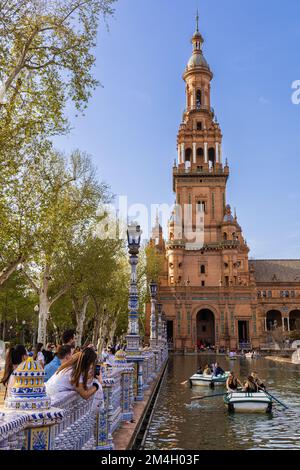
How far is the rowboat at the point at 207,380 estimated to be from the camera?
76.8ft

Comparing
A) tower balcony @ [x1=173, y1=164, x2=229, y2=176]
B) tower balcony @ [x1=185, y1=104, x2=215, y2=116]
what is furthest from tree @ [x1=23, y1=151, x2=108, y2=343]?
tower balcony @ [x1=185, y1=104, x2=215, y2=116]

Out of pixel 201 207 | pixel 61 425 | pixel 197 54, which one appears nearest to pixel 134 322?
pixel 61 425

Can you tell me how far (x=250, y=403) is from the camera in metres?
15.4

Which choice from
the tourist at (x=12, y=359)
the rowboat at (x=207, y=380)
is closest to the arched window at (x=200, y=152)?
the rowboat at (x=207, y=380)

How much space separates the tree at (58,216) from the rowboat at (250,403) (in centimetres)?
952

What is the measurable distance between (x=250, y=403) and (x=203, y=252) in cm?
5393

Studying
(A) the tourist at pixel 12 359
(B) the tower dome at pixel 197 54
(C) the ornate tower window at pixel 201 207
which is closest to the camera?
(A) the tourist at pixel 12 359

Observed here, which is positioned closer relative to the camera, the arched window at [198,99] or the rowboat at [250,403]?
the rowboat at [250,403]

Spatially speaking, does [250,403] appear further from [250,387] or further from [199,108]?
[199,108]

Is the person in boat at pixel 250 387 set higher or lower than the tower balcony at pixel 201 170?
lower

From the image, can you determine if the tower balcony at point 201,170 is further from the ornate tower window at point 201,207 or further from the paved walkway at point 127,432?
the paved walkway at point 127,432

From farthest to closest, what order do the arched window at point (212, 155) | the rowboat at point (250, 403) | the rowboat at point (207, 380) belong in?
the arched window at point (212, 155)
the rowboat at point (207, 380)
the rowboat at point (250, 403)

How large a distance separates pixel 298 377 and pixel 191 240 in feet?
136
